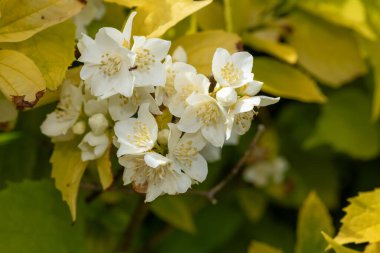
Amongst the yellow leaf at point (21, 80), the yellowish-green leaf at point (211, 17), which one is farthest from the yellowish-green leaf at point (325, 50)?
the yellow leaf at point (21, 80)

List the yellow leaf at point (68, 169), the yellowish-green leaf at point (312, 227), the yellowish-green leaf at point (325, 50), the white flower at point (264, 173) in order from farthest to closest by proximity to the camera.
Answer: the white flower at point (264, 173) < the yellowish-green leaf at point (325, 50) < the yellowish-green leaf at point (312, 227) < the yellow leaf at point (68, 169)

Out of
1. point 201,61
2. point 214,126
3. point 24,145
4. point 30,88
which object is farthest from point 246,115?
point 24,145

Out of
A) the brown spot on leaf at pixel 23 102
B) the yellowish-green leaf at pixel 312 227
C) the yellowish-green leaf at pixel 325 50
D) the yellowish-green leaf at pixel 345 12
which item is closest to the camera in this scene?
the brown spot on leaf at pixel 23 102

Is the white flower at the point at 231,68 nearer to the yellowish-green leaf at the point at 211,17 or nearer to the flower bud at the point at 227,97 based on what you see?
the flower bud at the point at 227,97

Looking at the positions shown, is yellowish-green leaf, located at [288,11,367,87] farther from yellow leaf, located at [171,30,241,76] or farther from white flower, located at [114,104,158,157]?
white flower, located at [114,104,158,157]

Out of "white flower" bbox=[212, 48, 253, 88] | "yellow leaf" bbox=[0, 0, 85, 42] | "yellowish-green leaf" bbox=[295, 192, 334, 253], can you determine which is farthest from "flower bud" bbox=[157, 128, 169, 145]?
"yellowish-green leaf" bbox=[295, 192, 334, 253]

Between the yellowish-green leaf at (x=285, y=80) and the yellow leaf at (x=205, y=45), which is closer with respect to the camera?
the yellow leaf at (x=205, y=45)

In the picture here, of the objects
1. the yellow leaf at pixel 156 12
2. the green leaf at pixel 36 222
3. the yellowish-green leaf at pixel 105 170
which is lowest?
the green leaf at pixel 36 222
